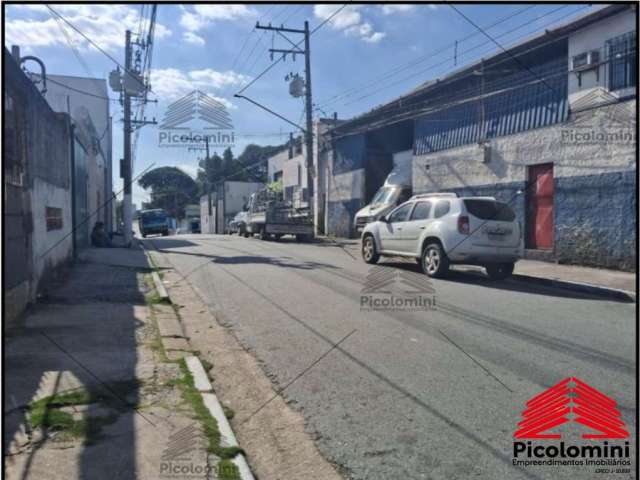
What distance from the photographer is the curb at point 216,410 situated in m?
3.46

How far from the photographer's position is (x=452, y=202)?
11719 mm

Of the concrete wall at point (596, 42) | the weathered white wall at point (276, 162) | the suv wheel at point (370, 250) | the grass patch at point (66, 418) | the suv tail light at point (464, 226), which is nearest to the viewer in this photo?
the grass patch at point (66, 418)

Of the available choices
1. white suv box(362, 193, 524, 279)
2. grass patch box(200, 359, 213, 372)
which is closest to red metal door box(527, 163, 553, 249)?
white suv box(362, 193, 524, 279)

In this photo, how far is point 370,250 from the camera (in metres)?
14.6

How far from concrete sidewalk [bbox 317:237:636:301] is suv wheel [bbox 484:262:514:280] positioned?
0.44 meters

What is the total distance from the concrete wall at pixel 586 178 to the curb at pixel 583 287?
2630mm

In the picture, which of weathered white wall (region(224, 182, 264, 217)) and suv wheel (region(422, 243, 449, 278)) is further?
weathered white wall (region(224, 182, 264, 217))

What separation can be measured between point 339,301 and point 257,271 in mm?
4367

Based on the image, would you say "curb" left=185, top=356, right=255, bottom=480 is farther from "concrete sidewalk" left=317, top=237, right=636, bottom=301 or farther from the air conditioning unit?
the air conditioning unit

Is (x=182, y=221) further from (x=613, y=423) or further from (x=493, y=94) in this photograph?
(x=613, y=423)

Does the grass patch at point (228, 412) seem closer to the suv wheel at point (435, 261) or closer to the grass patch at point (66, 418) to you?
the grass patch at point (66, 418)

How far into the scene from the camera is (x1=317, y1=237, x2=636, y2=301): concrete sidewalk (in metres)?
10.4

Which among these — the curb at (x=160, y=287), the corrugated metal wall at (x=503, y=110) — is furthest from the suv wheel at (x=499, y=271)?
the curb at (x=160, y=287)

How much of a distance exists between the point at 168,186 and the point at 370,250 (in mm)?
49753
